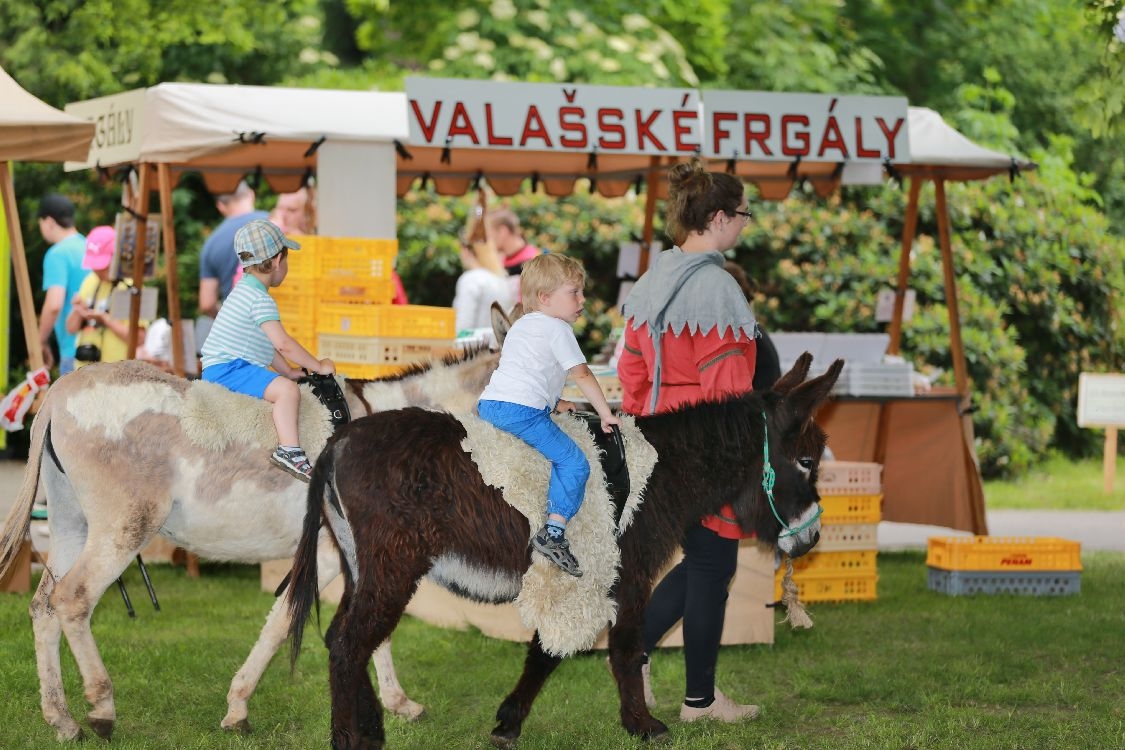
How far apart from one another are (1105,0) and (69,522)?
6172mm

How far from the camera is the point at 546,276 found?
5.25m

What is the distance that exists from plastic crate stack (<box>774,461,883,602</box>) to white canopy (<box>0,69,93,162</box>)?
4.69 meters

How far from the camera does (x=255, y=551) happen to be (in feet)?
19.8

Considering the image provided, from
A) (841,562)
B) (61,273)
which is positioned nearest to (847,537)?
(841,562)

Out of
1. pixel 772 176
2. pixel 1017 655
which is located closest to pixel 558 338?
pixel 1017 655

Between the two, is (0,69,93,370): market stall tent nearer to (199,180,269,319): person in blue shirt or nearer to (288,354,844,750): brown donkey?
(199,180,269,319): person in blue shirt

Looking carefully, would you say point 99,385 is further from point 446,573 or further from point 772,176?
point 772,176

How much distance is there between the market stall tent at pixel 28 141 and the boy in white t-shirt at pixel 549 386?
4.10 metres

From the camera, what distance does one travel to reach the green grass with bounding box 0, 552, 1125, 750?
5.79m

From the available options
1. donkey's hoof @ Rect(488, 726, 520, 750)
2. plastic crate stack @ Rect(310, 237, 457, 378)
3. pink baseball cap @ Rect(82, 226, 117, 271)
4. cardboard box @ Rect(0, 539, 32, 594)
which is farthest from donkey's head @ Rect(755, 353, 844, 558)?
pink baseball cap @ Rect(82, 226, 117, 271)

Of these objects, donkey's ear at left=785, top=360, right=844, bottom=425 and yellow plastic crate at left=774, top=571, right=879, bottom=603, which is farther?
yellow plastic crate at left=774, top=571, right=879, bottom=603

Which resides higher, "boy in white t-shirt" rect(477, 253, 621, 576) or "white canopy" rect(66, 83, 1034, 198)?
"white canopy" rect(66, 83, 1034, 198)

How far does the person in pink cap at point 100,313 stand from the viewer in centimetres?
1048

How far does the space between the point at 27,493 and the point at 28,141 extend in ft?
10.1
